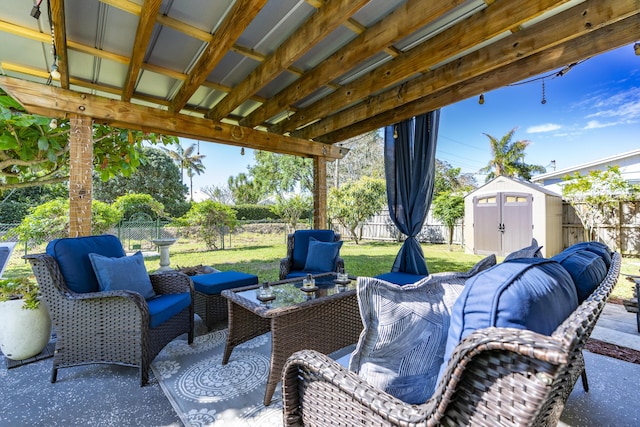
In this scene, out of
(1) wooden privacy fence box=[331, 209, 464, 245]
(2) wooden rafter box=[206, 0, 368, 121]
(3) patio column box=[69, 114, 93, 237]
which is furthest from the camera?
(1) wooden privacy fence box=[331, 209, 464, 245]

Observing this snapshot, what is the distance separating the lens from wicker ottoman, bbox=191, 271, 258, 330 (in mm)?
2904

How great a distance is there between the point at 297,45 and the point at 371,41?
577 millimetres

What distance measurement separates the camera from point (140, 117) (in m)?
3.24

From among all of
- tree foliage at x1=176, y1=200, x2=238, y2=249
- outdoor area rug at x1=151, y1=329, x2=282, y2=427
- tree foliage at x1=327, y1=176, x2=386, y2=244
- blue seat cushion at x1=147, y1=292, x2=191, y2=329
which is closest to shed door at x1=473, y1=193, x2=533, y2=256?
tree foliage at x1=327, y1=176, x2=386, y2=244

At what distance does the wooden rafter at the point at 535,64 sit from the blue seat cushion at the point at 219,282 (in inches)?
108

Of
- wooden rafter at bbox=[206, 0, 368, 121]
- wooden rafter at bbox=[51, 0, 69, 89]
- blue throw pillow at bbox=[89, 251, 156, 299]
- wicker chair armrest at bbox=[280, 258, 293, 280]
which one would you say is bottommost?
wicker chair armrest at bbox=[280, 258, 293, 280]

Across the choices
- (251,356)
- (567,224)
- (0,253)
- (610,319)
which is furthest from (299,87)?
(567,224)

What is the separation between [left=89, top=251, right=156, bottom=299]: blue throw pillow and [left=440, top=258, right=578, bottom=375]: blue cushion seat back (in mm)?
2322

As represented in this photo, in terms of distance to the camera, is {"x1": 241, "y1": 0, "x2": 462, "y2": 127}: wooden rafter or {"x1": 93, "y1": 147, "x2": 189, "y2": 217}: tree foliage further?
{"x1": 93, "y1": 147, "x2": 189, "y2": 217}: tree foliage

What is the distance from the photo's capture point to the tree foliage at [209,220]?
27.1 feet

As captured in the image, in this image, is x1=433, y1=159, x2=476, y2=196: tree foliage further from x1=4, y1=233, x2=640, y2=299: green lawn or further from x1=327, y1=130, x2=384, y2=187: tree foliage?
x1=4, y1=233, x2=640, y2=299: green lawn

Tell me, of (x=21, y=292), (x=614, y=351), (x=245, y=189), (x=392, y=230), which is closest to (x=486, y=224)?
(x=392, y=230)

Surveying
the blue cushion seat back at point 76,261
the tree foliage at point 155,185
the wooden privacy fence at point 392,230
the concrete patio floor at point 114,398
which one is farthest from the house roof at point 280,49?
the tree foliage at point 155,185

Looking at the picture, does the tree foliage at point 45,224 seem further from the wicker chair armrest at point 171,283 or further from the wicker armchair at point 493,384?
the wicker armchair at point 493,384
